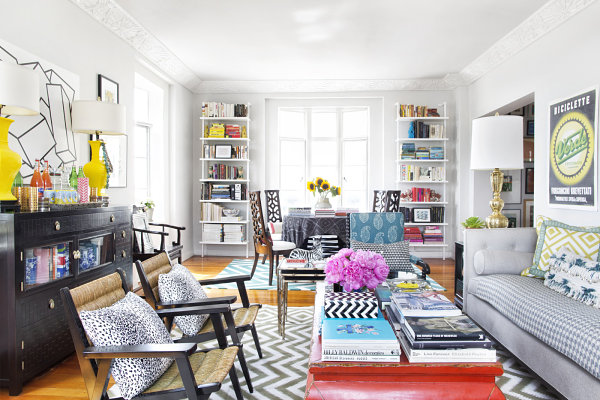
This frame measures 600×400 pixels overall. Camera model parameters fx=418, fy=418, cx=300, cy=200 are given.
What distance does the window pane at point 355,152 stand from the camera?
7277mm

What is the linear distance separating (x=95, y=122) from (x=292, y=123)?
4.29 metres

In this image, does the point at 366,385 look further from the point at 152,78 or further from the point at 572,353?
the point at 152,78

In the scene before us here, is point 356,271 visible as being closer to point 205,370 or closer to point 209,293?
point 205,370

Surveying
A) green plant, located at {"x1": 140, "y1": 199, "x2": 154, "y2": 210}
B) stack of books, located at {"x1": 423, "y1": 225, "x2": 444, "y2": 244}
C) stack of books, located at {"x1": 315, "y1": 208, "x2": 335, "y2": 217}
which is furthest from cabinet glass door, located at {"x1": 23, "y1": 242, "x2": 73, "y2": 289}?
stack of books, located at {"x1": 423, "y1": 225, "x2": 444, "y2": 244}

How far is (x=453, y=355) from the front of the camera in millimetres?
1604

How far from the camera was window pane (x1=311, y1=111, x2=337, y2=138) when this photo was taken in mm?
7355

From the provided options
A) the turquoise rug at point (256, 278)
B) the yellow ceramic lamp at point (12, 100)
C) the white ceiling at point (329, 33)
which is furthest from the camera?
the turquoise rug at point (256, 278)

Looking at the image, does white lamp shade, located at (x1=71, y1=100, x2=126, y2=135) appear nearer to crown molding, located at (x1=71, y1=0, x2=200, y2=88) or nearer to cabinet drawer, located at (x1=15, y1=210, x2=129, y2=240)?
cabinet drawer, located at (x1=15, y1=210, x2=129, y2=240)

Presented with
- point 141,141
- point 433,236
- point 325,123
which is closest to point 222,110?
point 141,141

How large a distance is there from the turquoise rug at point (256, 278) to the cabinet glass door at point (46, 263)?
2251mm

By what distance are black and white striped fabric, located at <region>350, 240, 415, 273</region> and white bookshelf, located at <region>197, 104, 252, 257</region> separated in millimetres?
3390

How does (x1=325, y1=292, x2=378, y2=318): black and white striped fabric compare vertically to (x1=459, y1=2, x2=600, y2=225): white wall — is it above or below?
below

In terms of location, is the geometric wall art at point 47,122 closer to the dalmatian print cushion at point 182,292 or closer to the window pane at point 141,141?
the dalmatian print cushion at point 182,292

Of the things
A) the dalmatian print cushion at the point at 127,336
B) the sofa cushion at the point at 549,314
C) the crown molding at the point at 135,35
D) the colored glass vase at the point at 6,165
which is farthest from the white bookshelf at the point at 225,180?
the dalmatian print cushion at the point at 127,336
